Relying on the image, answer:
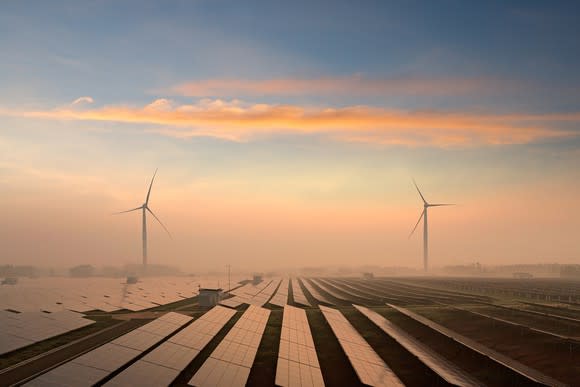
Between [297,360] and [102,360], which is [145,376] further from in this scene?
[297,360]

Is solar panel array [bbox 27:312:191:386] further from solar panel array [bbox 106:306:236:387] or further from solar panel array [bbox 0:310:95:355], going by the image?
solar panel array [bbox 0:310:95:355]

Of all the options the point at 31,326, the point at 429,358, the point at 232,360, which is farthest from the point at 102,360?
the point at 429,358

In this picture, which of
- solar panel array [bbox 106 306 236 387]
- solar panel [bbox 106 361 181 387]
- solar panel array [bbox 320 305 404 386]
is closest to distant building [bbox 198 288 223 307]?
solar panel array [bbox 320 305 404 386]

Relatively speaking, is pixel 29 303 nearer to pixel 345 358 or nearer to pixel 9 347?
pixel 9 347

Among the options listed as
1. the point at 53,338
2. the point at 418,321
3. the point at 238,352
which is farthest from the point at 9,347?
the point at 418,321

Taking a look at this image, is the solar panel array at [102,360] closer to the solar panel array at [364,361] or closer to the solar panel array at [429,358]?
the solar panel array at [364,361]

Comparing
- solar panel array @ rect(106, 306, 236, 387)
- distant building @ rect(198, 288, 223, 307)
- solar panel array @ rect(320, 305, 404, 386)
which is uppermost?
solar panel array @ rect(106, 306, 236, 387)
